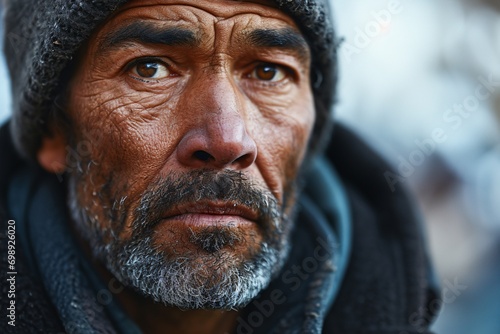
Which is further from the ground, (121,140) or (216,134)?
(216,134)

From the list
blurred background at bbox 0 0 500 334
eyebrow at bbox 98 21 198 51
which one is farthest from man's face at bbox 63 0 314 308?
blurred background at bbox 0 0 500 334

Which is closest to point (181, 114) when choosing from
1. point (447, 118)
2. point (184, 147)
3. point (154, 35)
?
point (184, 147)

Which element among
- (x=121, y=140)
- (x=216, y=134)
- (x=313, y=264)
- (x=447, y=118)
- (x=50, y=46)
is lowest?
(x=447, y=118)

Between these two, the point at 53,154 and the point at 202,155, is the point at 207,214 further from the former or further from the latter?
the point at 53,154

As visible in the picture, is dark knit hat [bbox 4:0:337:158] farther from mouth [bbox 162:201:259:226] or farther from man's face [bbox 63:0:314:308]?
mouth [bbox 162:201:259:226]

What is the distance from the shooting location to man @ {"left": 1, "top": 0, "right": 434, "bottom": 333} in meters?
1.94

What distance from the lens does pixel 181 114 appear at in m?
1.99

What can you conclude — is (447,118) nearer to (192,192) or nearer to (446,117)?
(446,117)

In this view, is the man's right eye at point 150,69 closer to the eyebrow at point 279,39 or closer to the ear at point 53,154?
the eyebrow at point 279,39

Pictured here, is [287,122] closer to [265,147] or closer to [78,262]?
[265,147]

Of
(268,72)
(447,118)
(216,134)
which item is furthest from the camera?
(447,118)

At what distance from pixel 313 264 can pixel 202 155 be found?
2.67 ft

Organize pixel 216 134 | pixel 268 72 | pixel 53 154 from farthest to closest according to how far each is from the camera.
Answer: pixel 53 154
pixel 268 72
pixel 216 134

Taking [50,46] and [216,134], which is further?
[50,46]
